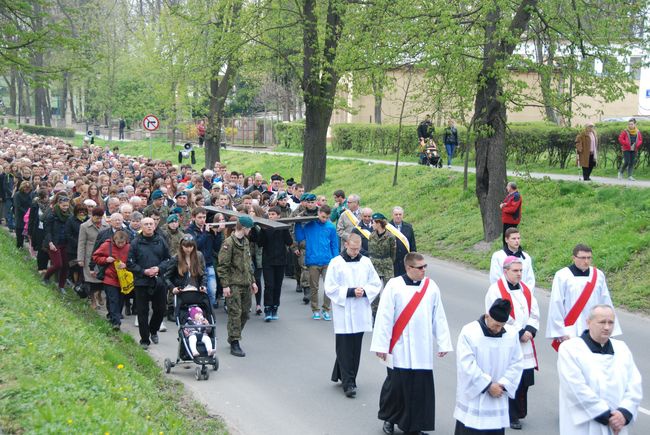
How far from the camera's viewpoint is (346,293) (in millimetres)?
10430

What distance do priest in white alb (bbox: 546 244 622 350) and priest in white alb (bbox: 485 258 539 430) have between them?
1.36 feet

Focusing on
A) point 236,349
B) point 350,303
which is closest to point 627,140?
point 236,349

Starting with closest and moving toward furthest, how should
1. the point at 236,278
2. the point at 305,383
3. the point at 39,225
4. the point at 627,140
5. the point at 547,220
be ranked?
the point at 305,383 < the point at 236,278 < the point at 39,225 < the point at 547,220 < the point at 627,140

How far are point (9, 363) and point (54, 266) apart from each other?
7.69 m

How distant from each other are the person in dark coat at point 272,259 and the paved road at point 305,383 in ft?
1.31

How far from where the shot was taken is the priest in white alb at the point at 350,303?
10.3 m

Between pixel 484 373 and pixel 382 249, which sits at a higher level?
pixel 382 249

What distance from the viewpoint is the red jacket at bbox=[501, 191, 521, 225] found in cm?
1980

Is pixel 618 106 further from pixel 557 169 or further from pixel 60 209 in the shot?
→ pixel 60 209

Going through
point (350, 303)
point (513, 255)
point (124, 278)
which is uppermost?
point (513, 255)

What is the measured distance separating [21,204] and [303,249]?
686 centimetres

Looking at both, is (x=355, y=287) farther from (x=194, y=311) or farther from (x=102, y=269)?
(x=102, y=269)

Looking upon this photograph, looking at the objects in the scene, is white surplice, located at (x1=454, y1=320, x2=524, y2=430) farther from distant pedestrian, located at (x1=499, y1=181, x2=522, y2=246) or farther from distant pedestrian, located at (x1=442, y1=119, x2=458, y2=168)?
distant pedestrian, located at (x1=442, y1=119, x2=458, y2=168)

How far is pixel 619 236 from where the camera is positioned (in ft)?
60.2
